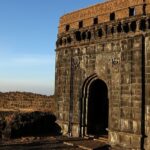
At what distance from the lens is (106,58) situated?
16656 mm

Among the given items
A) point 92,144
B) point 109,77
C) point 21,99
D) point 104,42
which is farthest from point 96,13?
point 21,99

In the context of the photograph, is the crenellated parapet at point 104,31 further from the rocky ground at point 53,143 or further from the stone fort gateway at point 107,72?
the rocky ground at point 53,143

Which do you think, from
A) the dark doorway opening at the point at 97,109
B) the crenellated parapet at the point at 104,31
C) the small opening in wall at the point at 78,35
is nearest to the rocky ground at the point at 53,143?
the dark doorway opening at the point at 97,109

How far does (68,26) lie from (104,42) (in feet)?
11.2

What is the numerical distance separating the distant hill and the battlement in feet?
30.4

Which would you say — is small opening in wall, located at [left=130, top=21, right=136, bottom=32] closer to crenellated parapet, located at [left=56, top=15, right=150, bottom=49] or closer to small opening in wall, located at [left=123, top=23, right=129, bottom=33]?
crenellated parapet, located at [left=56, top=15, right=150, bottom=49]

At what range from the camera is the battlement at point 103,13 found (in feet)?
50.4

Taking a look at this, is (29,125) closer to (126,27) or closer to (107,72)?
(107,72)

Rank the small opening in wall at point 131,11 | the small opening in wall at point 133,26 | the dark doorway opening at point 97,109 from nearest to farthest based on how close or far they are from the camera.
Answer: the small opening in wall at point 133,26, the small opening in wall at point 131,11, the dark doorway opening at point 97,109

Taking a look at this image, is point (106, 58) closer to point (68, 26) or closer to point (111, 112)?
point (111, 112)

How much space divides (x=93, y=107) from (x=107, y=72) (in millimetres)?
2620

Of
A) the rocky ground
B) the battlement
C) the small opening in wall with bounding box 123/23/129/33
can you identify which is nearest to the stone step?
the rocky ground

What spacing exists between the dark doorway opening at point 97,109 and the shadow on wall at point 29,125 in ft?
7.12

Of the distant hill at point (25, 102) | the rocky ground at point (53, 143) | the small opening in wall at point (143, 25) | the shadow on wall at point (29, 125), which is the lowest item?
the rocky ground at point (53, 143)
